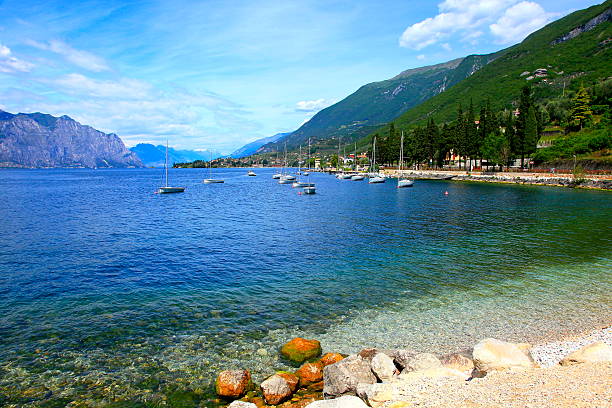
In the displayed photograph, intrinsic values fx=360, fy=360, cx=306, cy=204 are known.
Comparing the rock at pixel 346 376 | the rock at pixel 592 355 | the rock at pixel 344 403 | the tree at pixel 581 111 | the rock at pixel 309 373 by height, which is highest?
the tree at pixel 581 111

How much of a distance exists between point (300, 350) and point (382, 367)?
11.1ft

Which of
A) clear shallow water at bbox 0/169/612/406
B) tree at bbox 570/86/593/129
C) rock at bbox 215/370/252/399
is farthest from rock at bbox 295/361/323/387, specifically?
tree at bbox 570/86/593/129

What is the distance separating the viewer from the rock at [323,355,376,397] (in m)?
10.9

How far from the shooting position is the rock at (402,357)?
11.8 m

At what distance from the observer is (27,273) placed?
24062 mm

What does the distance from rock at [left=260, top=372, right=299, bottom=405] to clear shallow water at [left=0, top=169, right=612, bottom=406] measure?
1513mm

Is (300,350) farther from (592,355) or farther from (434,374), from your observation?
(592,355)

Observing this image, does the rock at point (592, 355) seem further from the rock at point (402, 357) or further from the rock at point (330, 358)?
the rock at point (330, 358)

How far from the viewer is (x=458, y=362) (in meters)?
11.7

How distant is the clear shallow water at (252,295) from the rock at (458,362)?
2429mm

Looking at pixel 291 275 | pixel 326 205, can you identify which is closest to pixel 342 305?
pixel 291 275

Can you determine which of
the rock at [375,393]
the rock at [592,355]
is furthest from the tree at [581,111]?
the rock at [375,393]

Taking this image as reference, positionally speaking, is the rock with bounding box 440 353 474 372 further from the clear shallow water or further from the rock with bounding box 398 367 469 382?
the clear shallow water

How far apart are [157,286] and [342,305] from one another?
1124 centimetres
